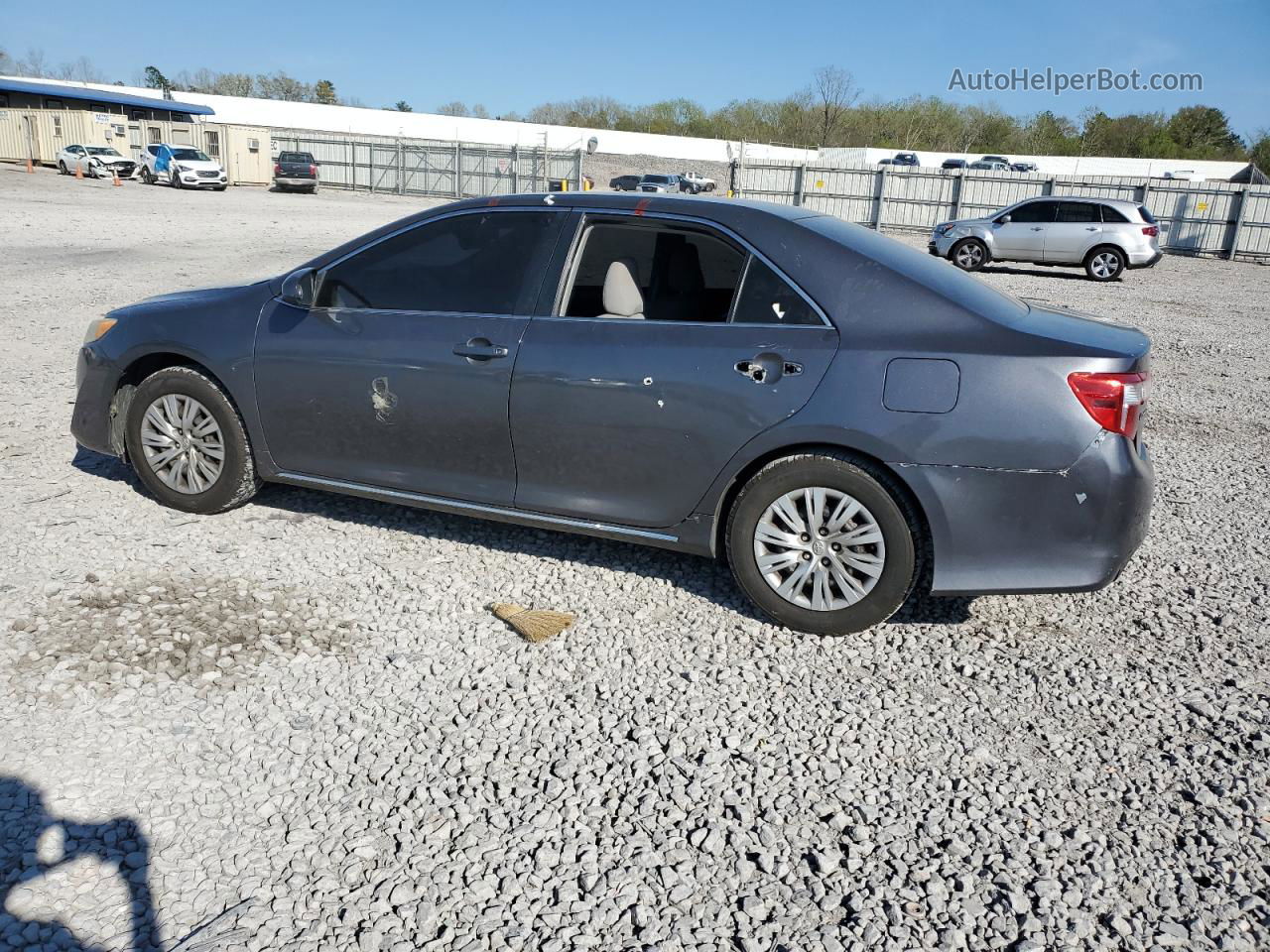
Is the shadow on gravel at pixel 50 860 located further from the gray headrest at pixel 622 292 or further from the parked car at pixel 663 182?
the parked car at pixel 663 182

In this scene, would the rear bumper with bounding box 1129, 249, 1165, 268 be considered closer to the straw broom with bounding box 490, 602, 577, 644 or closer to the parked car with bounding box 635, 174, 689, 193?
the parked car with bounding box 635, 174, 689, 193

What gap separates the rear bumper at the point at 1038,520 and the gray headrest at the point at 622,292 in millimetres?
1374

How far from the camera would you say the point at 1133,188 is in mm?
30188

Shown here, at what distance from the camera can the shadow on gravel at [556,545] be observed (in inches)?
173

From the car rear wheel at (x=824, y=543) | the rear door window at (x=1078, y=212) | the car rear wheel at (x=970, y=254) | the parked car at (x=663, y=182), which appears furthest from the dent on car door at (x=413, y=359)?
the parked car at (x=663, y=182)

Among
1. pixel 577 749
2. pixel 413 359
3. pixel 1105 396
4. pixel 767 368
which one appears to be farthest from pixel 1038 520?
pixel 413 359

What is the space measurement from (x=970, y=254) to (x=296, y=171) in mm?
31956

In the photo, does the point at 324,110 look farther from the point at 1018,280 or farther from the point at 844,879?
the point at 844,879

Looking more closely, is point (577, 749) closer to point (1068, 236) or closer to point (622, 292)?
point (622, 292)

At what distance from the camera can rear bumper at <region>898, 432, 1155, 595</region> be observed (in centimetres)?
364

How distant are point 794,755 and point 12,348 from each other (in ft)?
28.1

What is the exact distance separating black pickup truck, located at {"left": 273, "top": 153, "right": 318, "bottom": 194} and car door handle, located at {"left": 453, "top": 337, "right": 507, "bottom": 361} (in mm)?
43537

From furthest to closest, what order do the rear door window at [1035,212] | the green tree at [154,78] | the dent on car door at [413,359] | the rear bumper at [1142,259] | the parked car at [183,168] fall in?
the green tree at [154,78] < the parked car at [183,168] < the rear door window at [1035,212] < the rear bumper at [1142,259] < the dent on car door at [413,359]

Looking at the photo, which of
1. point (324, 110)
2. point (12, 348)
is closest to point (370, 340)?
point (12, 348)
